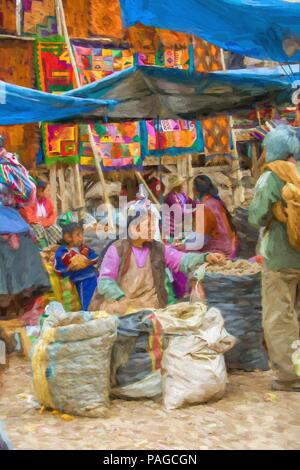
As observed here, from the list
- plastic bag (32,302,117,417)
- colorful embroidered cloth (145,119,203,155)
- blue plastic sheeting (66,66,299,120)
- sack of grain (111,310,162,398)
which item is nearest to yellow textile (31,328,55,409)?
plastic bag (32,302,117,417)

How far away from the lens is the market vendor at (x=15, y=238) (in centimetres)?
596

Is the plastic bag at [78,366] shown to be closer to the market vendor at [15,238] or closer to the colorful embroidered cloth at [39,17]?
the market vendor at [15,238]

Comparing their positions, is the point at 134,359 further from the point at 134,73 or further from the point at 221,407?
the point at 134,73

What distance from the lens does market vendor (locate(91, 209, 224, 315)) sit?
5094mm

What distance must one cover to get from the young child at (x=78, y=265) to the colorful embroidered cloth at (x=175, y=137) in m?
5.67

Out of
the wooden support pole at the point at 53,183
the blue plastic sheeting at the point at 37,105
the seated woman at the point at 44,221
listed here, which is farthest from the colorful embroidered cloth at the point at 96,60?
the blue plastic sheeting at the point at 37,105

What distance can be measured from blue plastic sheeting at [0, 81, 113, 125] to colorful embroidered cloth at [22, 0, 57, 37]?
506 centimetres

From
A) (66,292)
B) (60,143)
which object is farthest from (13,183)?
(60,143)

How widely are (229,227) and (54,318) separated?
285 cm

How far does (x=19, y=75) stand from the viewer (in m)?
11.2

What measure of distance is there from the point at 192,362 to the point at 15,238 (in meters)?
2.20

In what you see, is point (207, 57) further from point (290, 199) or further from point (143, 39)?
point (290, 199)

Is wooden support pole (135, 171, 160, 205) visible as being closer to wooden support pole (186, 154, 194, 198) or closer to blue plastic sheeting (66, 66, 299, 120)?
wooden support pole (186, 154, 194, 198)

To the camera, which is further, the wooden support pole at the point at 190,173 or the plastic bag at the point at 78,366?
the wooden support pole at the point at 190,173
